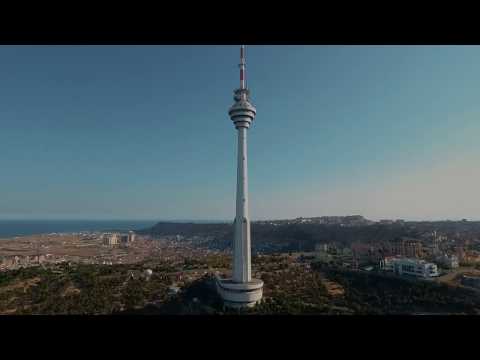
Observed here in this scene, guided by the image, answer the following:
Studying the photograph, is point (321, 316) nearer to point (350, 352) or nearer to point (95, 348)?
point (350, 352)

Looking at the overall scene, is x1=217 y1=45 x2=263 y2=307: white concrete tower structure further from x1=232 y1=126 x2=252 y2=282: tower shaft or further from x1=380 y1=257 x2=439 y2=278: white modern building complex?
x1=380 y1=257 x2=439 y2=278: white modern building complex

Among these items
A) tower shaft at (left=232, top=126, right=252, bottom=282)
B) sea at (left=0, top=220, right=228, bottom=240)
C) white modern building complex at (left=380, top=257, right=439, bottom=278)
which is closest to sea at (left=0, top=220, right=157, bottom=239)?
sea at (left=0, top=220, right=228, bottom=240)

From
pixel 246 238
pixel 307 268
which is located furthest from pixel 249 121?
pixel 307 268

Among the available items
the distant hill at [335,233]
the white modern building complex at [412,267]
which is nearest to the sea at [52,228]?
the distant hill at [335,233]

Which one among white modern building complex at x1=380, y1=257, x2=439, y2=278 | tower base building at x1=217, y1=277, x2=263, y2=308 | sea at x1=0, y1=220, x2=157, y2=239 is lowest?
tower base building at x1=217, y1=277, x2=263, y2=308

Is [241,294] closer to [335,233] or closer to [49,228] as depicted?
[335,233]

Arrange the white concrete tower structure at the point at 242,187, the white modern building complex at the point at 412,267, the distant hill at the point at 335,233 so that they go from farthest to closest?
the distant hill at the point at 335,233 < the white concrete tower structure at the point at 242,187 < the white modern building complex at the point at 412,267

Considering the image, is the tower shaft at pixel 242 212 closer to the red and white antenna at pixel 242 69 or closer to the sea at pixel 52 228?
the red and white antenna at pixel 242 69

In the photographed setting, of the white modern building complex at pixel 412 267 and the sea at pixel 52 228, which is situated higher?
the sea at pixel 52 228

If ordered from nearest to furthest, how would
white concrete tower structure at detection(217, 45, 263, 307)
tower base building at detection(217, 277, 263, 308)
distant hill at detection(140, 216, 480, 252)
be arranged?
tower base building at detection(217, 277, 263, 308), white concrete tower structure at detection(217, 45, 263, 307), distant hill at detection(140, 216, 480, 252)
